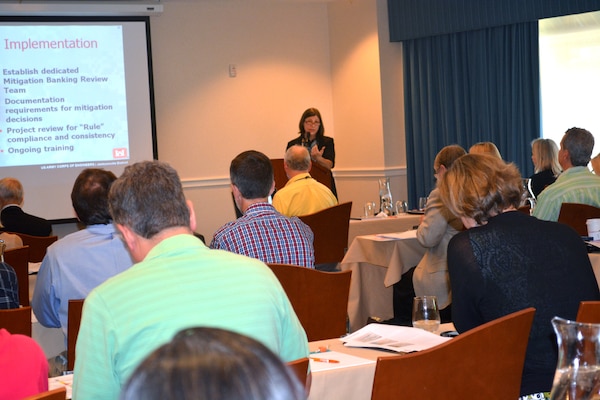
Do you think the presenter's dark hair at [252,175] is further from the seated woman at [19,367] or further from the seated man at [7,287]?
the seated woman at [19,367]

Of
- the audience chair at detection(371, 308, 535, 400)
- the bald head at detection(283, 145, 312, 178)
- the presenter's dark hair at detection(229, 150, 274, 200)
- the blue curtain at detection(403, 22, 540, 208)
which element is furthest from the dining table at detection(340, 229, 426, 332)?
the audience chair at detection(371, 308, 535, 400)

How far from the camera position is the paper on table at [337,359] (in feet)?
8.02

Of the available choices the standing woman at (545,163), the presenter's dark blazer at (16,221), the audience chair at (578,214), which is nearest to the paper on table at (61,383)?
the audience chair at (578,214)

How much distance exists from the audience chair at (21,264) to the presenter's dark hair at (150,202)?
2745 mm

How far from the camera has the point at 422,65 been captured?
9.58 meters

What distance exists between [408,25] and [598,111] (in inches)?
92.3

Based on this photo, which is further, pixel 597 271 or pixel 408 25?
pixel 408 25

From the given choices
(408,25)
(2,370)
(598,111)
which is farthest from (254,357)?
(408,25)

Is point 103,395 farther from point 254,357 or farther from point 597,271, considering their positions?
point 597,271

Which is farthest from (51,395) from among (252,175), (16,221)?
(16,221)

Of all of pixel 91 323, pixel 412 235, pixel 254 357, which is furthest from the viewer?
pixel 412 235

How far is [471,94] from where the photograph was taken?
9062 millimetres

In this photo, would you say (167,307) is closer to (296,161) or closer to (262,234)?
(262,234)

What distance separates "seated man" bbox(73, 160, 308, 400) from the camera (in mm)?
1793
